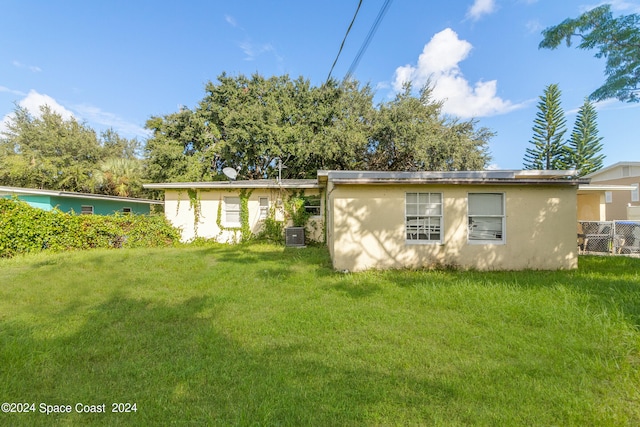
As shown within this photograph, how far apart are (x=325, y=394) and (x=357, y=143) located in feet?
53.9

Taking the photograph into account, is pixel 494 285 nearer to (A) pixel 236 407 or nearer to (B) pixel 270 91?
(A) pixel 236 407

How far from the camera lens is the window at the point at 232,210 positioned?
12.5 metres

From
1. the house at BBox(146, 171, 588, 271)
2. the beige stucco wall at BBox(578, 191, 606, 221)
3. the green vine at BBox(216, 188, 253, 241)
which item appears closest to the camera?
the house at BBox(146, 171, 588, 271)

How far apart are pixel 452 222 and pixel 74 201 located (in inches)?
708

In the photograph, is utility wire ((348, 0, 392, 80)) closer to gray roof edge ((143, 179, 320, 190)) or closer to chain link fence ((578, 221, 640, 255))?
gray roof edge ((143, 179, 320, 190))

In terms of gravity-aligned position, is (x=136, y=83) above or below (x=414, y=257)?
above

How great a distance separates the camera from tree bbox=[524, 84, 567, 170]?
1099 inches

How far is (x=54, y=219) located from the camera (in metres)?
9.23

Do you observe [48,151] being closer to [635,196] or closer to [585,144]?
[635,196]

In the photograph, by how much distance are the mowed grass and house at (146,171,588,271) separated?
101cm

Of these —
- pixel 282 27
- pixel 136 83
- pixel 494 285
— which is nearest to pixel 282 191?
pixel 282 27

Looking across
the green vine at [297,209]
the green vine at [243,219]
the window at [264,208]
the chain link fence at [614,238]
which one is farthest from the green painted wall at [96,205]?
the chain link fence at [614,238]

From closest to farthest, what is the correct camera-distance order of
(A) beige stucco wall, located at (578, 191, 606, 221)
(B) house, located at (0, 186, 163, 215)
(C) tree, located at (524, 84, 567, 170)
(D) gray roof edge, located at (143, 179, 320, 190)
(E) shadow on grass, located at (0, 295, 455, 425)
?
(E) shadow on grass, located at (0, 295, 455, 425) → (A) beige stucco wall, located at (578, 191, 606, 221) → (D) gray roof edge, located at (143, 179, 320, 190) → (B) house, located at (0, 186, 163, 215) → (C) tree, located at (524, 84, 567, 170)

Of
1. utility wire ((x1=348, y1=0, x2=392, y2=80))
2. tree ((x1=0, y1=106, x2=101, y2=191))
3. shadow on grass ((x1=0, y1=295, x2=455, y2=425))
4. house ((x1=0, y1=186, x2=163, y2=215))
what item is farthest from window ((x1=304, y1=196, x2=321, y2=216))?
tree ((x1=0, y1=106, x2=101, y2=191))
